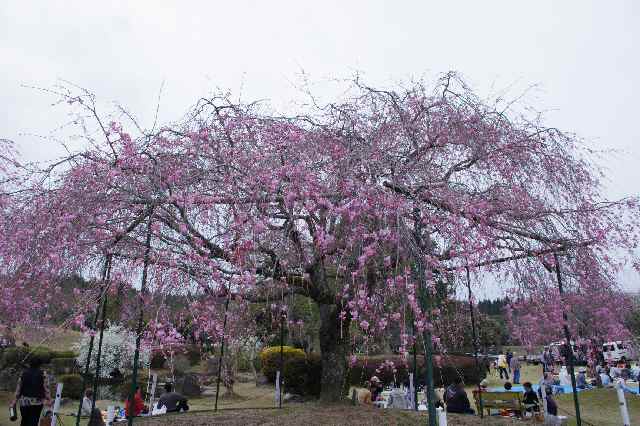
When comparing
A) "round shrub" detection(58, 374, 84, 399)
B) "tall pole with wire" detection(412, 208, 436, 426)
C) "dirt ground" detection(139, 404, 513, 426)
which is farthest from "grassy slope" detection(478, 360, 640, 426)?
"round shrub" detection(58, 374, 84, 399)

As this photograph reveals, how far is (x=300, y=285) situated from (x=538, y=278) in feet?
10.6

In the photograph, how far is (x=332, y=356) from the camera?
7.61 meters

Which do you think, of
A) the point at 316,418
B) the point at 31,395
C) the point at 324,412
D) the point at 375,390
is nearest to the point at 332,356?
the point at 324,412

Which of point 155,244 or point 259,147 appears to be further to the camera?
point 259,147

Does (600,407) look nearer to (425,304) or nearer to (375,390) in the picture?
(375,390)

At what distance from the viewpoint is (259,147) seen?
5859mm

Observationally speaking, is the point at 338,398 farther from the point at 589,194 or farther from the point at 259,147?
the point at 589,194

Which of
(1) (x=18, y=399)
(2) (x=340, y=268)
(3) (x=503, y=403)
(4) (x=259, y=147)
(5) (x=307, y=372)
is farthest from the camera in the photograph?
(5) (x=307, y=372)

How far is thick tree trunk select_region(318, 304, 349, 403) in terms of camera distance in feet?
24.5

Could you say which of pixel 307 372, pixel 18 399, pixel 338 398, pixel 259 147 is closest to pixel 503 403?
pixel 338 398

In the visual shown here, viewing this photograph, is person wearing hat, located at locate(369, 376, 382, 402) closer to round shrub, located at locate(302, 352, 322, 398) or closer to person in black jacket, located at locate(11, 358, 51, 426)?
round shrub, located at locate(302, 352, 322, 398)

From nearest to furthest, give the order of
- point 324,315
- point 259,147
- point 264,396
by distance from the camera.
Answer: point 259,147 < point 324,315 < point 264,396

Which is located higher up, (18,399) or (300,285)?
(300,285)

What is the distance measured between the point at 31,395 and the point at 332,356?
13.9ft
